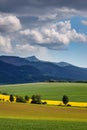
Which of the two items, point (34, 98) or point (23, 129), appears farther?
point (34, 98)

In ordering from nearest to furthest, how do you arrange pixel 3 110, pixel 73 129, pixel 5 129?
pixel 5 129 → pixel 73 129 → pixel 3 110

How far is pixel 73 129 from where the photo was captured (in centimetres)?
4969

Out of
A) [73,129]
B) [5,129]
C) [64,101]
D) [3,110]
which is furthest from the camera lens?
[64,101]

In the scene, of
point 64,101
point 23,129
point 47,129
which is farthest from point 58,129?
point 64,101

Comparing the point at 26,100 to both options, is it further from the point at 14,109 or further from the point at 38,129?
the point at 38,129

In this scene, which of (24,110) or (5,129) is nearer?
(5,129)

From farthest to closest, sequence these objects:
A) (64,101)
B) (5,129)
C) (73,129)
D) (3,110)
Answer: (64,101), (3,110), (73,129), (5,129)

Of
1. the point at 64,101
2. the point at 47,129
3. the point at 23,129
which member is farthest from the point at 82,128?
the point at 64,101

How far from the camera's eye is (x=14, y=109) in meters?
89.2

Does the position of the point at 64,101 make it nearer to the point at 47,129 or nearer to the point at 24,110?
the point at 24,110

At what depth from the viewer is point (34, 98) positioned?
134m

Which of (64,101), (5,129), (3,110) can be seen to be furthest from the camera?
(64,101)

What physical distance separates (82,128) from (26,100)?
8606 centimetres

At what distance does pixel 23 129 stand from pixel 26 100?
89.2m
